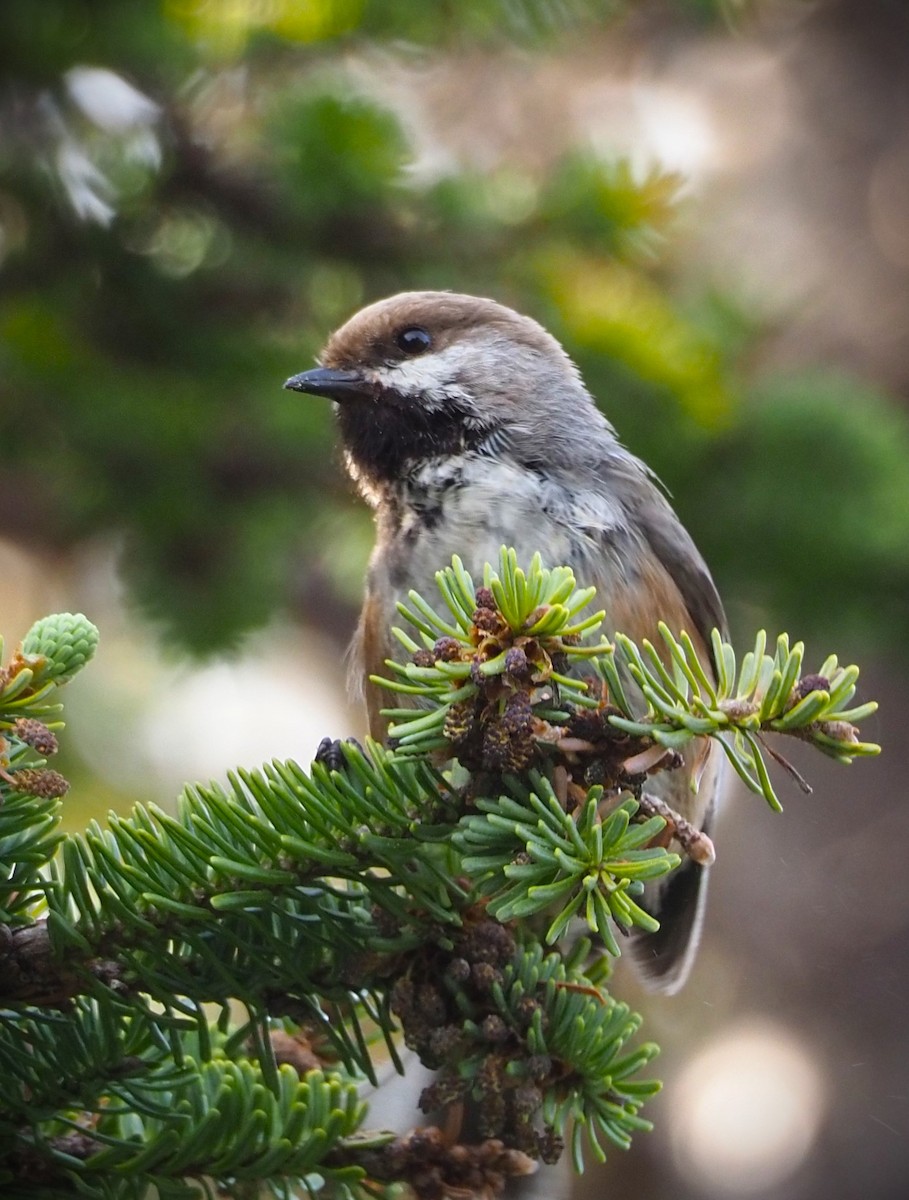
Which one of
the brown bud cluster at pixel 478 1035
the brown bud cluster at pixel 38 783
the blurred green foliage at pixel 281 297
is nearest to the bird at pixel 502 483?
the blurred green foliage at pixel 281 297

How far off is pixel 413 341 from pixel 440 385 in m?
0.19

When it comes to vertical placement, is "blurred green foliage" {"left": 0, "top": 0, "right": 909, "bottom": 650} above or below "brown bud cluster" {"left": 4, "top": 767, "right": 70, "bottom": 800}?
above

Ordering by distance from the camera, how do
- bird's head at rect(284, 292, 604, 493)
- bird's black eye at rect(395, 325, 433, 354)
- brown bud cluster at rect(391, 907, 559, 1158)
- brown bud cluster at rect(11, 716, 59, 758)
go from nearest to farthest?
brown bud cluster at rect(11, 716, 59, 758) → brown bud cluster at rect(391, 907, 559, 1158) → bird's head at rect(284, 292, 604, 493) → bird's black eye at rect(395, 325, 433, 354)

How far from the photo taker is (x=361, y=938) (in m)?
1.84

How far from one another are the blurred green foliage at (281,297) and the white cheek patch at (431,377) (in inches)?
14.8

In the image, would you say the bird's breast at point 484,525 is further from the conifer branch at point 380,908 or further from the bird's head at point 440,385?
the conifer branch at point 380,908

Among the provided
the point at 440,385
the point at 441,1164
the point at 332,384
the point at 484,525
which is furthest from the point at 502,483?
the point at 441,1164

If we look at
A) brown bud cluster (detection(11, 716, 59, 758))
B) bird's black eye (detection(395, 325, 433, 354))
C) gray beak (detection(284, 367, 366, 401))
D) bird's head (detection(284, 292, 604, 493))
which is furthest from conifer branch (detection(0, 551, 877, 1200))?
bird's black eye (detection(395, 325, 433, 354))

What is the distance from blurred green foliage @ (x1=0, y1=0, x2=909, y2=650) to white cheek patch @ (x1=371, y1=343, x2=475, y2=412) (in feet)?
1.24

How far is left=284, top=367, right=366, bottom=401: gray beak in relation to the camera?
324 centimetres

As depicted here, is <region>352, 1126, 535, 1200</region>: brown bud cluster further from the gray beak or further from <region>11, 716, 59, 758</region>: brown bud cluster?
the gray beak

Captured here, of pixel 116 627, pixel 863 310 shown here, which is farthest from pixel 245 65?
pixel 863 310

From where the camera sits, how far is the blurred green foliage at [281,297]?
3.47 metres

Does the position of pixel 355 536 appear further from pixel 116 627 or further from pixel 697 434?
pixel 116 627
